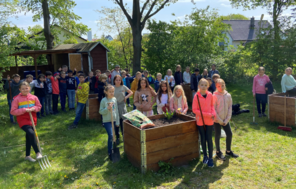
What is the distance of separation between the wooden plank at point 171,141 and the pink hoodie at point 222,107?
0.67 meters

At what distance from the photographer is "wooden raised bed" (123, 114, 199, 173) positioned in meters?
4.94

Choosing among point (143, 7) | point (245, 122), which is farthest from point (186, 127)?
point (143, 7)

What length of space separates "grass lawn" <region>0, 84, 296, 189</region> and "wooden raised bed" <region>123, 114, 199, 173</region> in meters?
0.20

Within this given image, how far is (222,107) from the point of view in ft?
18.2

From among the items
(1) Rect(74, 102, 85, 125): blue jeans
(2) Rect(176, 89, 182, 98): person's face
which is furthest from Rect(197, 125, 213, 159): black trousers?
(1) Rect(74, 102, 85, 125): blue jeans

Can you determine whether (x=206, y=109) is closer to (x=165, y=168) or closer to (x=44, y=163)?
(x=165, y=168)

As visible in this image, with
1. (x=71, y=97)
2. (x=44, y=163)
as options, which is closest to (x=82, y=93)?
(x=71, y=97)

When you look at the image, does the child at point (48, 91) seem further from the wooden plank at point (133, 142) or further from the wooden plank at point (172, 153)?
the wooden plank at point (172, 153)

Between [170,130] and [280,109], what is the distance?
5.25m

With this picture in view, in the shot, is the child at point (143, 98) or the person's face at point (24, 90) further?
the child at point (143, 98)

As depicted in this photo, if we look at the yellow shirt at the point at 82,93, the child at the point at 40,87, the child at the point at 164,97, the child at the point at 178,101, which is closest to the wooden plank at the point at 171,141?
the child at the point at 178,101

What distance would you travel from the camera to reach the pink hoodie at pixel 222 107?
5.55 metres

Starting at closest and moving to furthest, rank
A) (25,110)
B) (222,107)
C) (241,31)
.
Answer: (222,107), (25,110), (241,31)

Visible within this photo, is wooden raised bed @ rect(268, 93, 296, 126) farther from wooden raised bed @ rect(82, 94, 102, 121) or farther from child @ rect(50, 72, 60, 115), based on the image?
child @ rect(50, 72, 60, 115)
